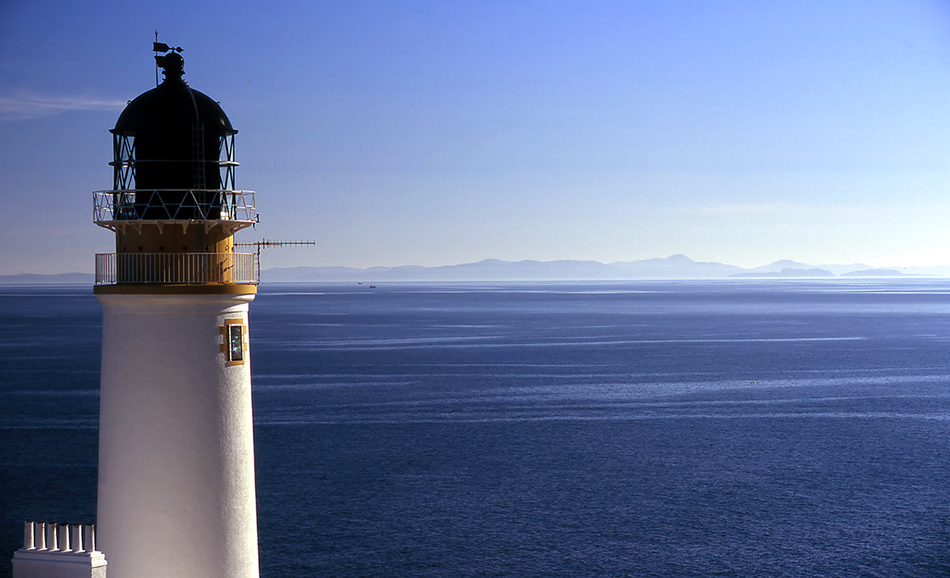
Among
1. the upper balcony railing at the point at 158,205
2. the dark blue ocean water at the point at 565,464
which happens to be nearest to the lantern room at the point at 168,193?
the upper balcony railing at the point at 158,205

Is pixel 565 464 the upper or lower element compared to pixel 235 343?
lower

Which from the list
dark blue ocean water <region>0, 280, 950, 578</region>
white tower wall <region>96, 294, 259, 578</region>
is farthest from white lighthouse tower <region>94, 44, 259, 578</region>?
dark blue ocean water <region>0, 280, 950, 578</region>

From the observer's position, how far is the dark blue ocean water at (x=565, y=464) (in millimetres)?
33844

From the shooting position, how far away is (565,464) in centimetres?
4706

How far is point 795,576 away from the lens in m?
32.1

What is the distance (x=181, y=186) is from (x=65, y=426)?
4882 centimetres

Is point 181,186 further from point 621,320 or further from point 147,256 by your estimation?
point 621,320

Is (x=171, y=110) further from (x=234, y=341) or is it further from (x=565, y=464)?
(x=565, y=464)

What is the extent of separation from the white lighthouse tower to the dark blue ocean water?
1919cm

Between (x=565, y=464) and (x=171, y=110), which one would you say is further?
(x=565, y=464)

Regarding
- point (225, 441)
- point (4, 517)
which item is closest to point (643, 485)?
→ point (4, 517)

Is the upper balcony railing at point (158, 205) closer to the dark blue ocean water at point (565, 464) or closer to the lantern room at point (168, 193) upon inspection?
the lantern room at point (168, 193)

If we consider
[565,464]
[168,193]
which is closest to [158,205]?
[168,193]

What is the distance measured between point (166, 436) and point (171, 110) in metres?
4.30
